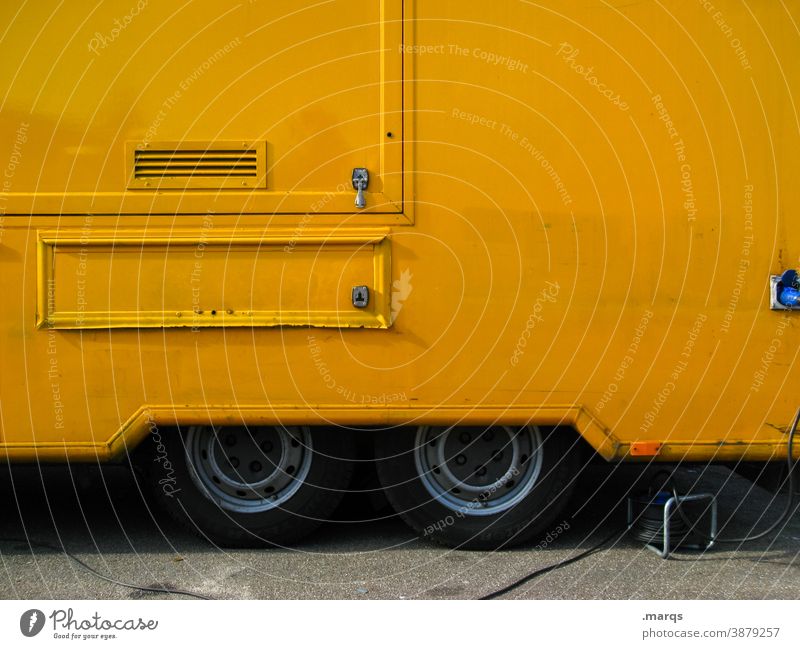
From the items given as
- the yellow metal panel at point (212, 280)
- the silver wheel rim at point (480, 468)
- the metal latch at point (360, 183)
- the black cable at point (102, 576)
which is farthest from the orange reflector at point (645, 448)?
the black cable at point (102, 576)

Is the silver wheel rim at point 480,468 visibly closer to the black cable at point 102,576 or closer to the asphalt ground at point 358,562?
the asphalt ground at point 358,562

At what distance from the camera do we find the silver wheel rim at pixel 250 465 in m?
4.68

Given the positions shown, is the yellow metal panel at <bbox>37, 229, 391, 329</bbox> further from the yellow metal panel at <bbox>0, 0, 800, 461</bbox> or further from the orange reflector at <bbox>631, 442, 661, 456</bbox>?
the orange reflector at <bbox>631, 442, 661, 456</bbox>

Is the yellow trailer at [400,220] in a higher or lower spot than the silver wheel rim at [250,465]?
higher

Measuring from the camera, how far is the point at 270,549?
4723 mm

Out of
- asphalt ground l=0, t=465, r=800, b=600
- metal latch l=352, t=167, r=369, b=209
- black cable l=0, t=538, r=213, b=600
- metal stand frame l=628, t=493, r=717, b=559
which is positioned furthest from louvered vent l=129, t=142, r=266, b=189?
metal stand frame l=628, t=493, r=717, b=559

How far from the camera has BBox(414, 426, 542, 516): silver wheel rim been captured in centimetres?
472

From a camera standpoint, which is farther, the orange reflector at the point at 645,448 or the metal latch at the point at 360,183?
the orange reflector at the point at 645,448

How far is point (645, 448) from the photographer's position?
448 centimetres

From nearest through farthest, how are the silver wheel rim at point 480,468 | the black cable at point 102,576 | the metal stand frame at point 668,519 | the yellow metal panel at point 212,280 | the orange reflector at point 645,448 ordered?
1. the black cable at point 102,576
2. the yellow metal panel at point 212,280
3. the orange reflector at point 645,448
4. the metal stand frame at point 668,519
5. the silver wheel rim at point 480,468

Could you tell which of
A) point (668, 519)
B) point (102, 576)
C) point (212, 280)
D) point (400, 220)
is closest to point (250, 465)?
point (102, 576)

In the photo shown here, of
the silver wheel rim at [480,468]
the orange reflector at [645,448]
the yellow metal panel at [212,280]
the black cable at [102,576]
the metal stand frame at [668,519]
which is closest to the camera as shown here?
the black cable at [102,576]

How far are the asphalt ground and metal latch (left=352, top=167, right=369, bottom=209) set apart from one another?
6.21 feet

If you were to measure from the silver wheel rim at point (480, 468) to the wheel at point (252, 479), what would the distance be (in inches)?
19.5
